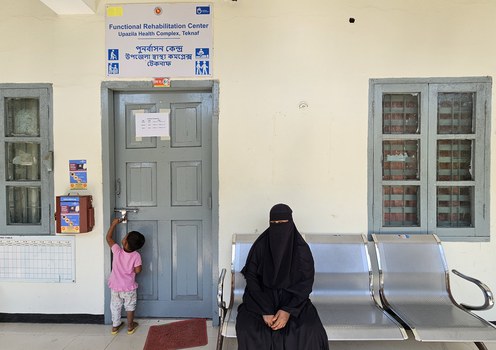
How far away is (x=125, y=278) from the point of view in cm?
262

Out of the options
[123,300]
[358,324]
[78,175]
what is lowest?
[123,300]

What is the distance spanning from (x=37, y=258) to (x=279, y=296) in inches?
86.3

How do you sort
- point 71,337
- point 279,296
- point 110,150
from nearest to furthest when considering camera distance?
point 279,296
point 71,337
point 110,150

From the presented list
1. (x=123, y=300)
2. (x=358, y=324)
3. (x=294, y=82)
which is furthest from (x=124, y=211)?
(x=358, y=324)

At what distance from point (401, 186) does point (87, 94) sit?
2.81m

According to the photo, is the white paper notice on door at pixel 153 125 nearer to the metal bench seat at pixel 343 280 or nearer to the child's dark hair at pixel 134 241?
the child's dark hair at pixel 134 241

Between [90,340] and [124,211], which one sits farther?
[124,211]

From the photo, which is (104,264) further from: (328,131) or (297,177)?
(328,131)

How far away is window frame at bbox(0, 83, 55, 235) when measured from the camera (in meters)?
2.80

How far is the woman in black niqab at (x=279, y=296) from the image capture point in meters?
1.89

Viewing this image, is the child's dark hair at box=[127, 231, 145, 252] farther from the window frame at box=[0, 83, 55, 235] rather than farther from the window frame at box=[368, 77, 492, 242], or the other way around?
the window frame at box=[368, 77, 492, 242]

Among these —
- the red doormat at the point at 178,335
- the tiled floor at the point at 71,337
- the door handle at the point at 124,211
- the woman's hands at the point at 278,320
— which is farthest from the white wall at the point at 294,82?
the woman's hands at the point at 278,320

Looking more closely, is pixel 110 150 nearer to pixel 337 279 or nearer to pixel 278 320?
pixel 278 320

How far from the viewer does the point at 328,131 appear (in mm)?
2717
